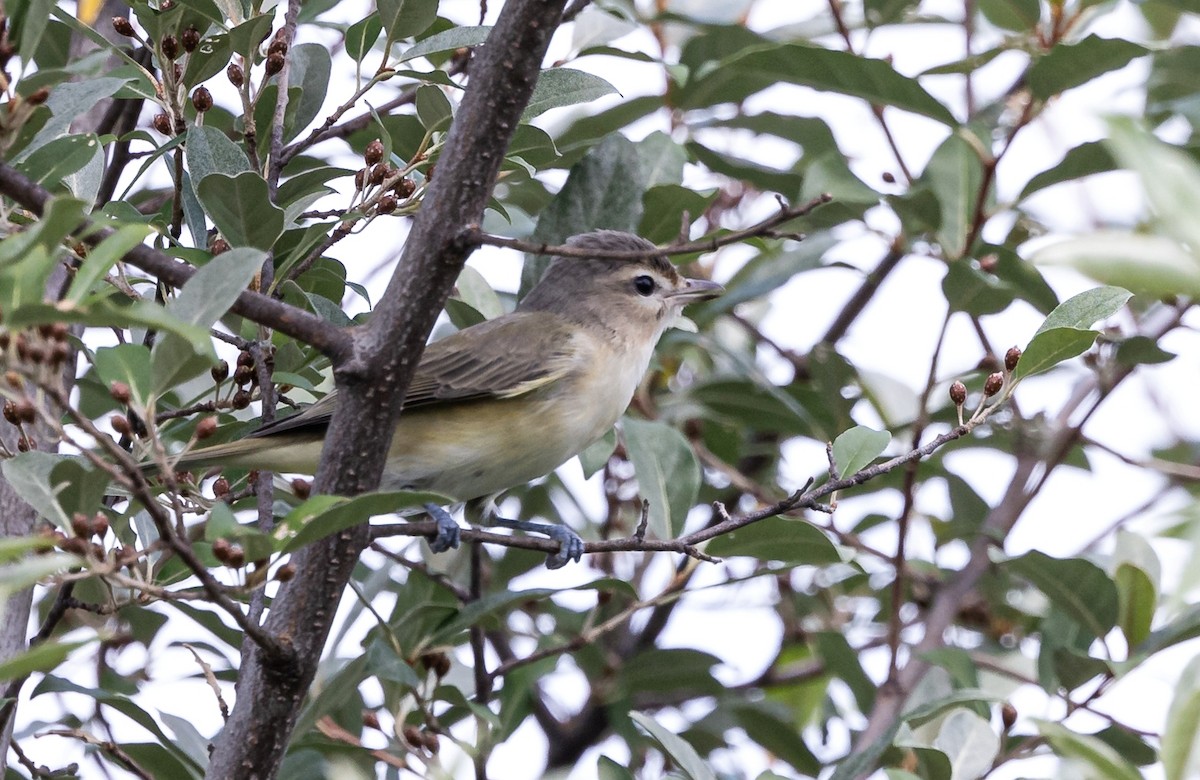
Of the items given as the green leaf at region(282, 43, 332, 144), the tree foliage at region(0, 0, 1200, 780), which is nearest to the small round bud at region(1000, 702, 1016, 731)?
the tree foliage at region(0, 0, 1200, 780)

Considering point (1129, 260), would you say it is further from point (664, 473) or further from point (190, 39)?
point (664, 473)

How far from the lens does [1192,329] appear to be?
14.6 feet

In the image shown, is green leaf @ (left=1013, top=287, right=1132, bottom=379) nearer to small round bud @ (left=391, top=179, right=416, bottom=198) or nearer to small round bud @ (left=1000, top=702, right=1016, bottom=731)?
small round bud @ (left=1000, top=702, right=1016, bottom=731)

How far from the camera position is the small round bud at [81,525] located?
7.57 feet

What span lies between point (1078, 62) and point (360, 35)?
2120 millimetres

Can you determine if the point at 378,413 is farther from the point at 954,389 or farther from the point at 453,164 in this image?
the point at 954,389

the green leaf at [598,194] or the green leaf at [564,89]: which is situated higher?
the green leaf at [564,89]

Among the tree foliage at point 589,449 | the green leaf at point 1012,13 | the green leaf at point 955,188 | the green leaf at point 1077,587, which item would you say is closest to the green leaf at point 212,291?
the tree foliage at point 589,449

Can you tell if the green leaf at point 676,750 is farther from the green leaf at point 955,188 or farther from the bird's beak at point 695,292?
the bird's beak at point 695,292

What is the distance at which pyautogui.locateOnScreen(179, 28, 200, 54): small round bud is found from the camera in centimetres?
301

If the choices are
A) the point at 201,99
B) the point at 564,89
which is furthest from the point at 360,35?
the point at 564,89

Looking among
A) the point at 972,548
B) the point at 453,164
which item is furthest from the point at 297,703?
the point at 972,548

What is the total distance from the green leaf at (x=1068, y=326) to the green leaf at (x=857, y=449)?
33 cm

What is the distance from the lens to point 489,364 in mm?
4371
